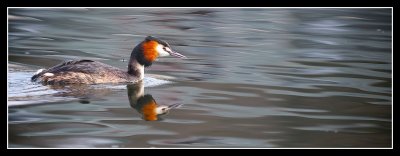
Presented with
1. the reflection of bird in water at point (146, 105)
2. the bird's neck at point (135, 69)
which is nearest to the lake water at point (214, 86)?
the reflection of bird in water at point (146, 105)

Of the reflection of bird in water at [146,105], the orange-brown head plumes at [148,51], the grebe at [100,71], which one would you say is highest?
the orange-brown head plumes at [148,51]

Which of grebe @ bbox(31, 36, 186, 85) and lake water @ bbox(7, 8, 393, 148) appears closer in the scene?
lake water @ bbox(7, 8, 393, 148)

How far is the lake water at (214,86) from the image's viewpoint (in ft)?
23.8

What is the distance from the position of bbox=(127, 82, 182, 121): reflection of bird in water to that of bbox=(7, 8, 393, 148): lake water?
0.05m

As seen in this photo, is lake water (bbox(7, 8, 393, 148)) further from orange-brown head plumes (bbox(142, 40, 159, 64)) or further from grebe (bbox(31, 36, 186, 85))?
orange-brown head plumes (bbox(142, 40, 159, 64))

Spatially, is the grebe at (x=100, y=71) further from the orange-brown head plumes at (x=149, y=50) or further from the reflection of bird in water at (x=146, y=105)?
the reflection of bird in water at (x=146, y=105)

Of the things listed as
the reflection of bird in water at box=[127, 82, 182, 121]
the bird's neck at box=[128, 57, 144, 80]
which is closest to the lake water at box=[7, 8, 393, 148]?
the reflection of bird in water at box=[127, 82, 182, 121]

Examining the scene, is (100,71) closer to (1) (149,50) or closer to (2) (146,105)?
(1) (149,50)

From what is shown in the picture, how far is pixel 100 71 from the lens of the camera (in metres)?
9.53

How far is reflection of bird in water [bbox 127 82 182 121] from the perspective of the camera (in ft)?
26.6

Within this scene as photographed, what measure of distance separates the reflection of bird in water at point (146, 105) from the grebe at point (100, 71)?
373 mm

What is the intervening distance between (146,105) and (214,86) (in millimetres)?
1307

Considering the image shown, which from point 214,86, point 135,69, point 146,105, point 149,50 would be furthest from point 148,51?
point 146,105

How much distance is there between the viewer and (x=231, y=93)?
9.20m
